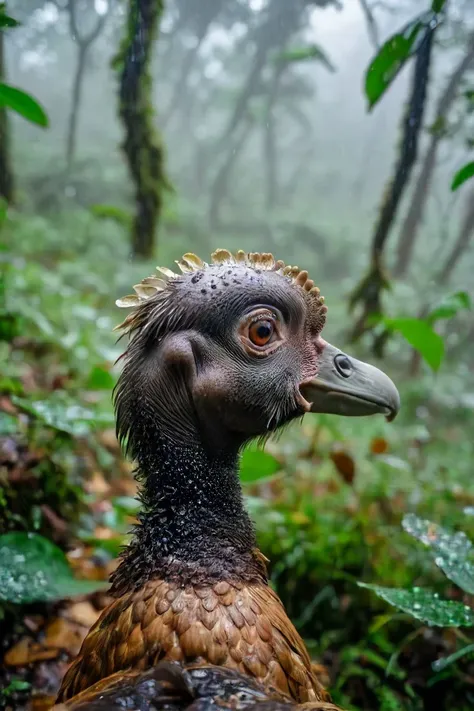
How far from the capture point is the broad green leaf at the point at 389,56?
2.51 meters

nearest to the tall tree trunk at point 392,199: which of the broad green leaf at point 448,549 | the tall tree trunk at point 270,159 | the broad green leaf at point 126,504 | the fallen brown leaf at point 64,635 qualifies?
the broad green leaf at point 448,549

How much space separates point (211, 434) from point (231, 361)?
0.81ft

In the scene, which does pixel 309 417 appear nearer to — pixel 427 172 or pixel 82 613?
pixel 427 172

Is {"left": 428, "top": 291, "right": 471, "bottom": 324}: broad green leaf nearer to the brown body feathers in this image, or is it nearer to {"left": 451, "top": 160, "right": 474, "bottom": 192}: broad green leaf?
{"left": 451, "top": 160, "right": 474, "bottom": 192}: broad green leaf

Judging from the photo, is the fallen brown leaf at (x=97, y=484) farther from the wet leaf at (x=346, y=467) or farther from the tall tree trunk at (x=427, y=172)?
the tall tree trunk at (x=427, y=172)

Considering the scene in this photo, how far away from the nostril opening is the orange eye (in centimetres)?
27

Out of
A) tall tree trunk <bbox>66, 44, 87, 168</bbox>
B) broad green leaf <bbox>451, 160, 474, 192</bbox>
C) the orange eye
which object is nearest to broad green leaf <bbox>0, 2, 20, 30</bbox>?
the orange eye

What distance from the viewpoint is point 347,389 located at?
67.9 inches

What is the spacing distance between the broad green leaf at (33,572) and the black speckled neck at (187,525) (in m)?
0.34

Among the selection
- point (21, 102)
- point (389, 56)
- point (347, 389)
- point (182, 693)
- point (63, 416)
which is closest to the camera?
point (182, 693)

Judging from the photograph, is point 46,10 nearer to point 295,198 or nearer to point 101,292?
point 101,292

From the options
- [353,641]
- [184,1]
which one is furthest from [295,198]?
[353,641]

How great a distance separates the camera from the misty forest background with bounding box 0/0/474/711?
225 centimetres

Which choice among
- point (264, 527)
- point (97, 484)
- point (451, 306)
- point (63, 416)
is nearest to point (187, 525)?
point (63, 416)
